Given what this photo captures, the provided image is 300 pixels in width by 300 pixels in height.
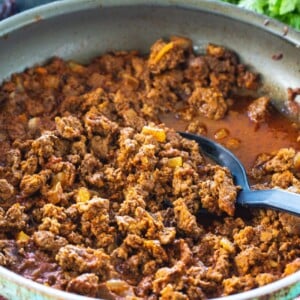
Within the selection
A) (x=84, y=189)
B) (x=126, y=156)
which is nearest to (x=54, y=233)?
(x=84, y=189)

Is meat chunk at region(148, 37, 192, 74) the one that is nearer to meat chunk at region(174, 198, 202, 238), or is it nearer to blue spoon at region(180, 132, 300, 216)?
blue spoon at region(180, 132, 300, 216)

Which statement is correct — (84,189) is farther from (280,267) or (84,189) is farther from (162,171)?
(280,267)

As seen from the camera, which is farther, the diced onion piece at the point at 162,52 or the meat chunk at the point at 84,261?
the diced onion piece at the point at 162,52

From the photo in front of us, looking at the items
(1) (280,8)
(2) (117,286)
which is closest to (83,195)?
(2) (117,286)

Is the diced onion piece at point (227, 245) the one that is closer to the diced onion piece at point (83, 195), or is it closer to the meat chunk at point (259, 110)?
the diced onion piece at point (83, 195)

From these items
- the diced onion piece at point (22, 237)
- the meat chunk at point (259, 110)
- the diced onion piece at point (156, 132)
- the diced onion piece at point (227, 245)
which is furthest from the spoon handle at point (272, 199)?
the diced onion piece at point (22, 237)

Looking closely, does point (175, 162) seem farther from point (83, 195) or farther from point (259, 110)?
point (259, 110)
